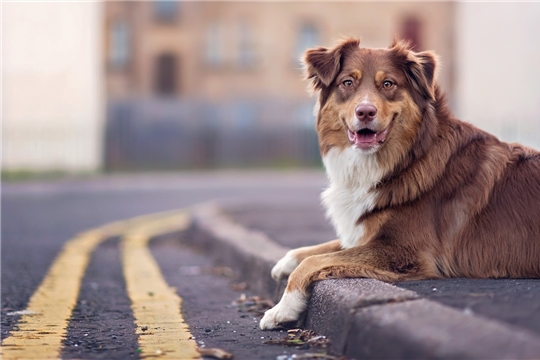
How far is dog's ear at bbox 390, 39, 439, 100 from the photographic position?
16.3 feet

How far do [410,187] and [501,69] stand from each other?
92.4 ft

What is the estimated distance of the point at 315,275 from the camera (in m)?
4.48

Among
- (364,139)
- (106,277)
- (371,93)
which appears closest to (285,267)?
(364,139)

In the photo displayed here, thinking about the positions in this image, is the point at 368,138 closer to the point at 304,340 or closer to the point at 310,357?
the point at 304,340

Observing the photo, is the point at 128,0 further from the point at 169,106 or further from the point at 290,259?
the point at 290,259

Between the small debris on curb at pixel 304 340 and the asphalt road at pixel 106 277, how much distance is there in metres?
0.07

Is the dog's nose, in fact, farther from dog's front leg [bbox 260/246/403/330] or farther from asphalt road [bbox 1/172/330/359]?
asphalt road [bbox 1/172/330/359]

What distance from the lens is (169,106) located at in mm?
33844

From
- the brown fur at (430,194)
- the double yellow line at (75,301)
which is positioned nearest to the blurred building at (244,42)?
the double yellow line at (75,301)

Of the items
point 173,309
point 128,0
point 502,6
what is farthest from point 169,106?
point 173,309

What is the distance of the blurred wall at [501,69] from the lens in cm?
2747

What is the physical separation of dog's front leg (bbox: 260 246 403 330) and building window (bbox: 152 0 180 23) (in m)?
38.8

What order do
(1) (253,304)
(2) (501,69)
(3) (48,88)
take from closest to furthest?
(1) (253,304)
(3) (48,88)
(2) (501,69)

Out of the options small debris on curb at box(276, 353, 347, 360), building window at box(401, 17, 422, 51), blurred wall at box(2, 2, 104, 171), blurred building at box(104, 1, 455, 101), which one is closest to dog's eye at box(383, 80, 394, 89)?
small debris on curb at box(276, 353, 347, 360)
